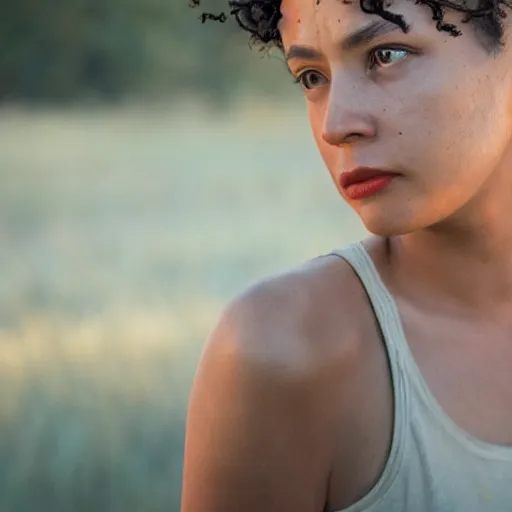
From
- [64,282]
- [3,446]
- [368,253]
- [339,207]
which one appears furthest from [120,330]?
[368,253]

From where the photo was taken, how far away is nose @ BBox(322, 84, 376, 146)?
96 cm

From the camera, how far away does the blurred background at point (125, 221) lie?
2217 millimetres

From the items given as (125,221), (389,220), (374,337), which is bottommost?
(374,337)

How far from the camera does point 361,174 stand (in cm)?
98

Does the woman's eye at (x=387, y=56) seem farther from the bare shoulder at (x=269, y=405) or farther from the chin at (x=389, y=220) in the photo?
the bare shoulder at (x=269, y=405)

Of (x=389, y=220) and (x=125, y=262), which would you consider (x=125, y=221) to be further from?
(x=389, y=220)

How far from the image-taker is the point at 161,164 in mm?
3270

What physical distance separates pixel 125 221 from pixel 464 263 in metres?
1.97

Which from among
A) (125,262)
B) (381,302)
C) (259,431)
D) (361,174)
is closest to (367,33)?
(361,174)

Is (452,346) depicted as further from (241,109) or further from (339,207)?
(241,109)

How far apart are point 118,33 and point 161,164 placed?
1.42 ft

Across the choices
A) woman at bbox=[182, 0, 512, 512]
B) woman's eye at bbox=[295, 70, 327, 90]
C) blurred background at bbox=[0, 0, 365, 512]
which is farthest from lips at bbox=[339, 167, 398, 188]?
blurred background at bbox=[0, 0, 365, 512]

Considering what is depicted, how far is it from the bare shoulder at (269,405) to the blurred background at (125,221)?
3.76 feet

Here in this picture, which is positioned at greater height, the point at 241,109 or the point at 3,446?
the point at 241,109
